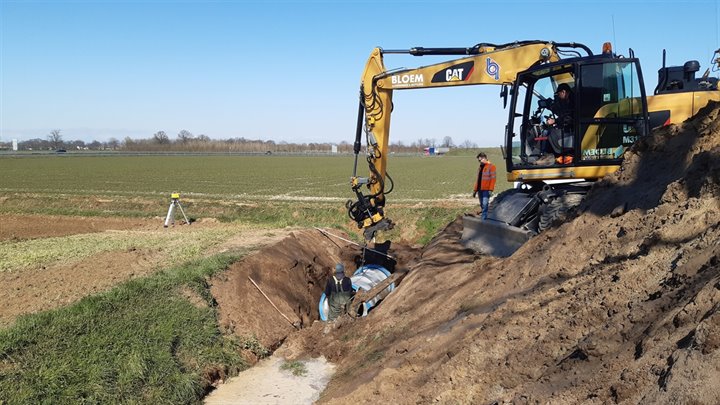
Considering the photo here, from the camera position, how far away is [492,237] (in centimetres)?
1024

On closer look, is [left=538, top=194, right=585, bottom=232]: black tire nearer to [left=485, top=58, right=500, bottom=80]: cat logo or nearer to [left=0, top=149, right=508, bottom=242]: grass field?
[left=485, top=58, right=500, bottom=80]: cat logo

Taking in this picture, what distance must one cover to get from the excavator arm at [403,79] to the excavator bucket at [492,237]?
1.60 m

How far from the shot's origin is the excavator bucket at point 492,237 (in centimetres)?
929

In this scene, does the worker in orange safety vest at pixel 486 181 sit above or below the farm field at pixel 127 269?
above

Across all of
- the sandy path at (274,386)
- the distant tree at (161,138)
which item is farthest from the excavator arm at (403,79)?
the distant tree at (161,138)

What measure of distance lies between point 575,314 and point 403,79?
6.97 m

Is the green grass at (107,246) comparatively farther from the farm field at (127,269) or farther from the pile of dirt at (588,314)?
the pile of dirt at (588,314)

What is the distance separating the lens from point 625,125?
29.8 ft

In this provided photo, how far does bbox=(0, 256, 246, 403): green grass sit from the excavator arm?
360 centimetres

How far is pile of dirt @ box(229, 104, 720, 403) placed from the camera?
13.3ft

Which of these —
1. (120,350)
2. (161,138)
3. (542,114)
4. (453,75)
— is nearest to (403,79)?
(453,75)

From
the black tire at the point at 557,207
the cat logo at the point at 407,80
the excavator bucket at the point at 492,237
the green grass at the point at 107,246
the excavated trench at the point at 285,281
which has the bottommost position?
the excavated trench at the point at 285,281

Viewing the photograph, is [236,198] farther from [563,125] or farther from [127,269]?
[563,125]

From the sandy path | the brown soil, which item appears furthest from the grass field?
the sandy path
